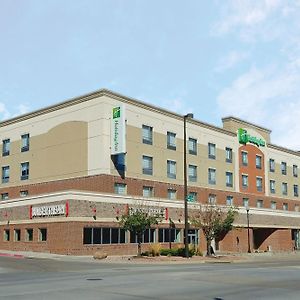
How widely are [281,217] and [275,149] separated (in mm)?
12910

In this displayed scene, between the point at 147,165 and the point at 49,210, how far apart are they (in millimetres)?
13936

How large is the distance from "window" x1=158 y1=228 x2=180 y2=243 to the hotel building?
3.9 inches

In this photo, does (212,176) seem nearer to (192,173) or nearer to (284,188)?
(192,173)

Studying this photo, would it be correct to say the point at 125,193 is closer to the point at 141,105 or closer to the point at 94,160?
the point at 94,160

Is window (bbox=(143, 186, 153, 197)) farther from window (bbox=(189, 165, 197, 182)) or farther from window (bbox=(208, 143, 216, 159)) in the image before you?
window (bbox=(208, 143, 216, 159))

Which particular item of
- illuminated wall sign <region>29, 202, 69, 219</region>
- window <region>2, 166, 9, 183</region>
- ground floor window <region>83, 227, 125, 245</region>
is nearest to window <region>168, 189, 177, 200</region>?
ground floor window <region>83, 227, 125, 245</region>

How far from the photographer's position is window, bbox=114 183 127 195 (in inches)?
1992

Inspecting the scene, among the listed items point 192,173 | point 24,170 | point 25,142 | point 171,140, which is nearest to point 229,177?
point 192,173

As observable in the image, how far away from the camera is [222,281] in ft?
63.5

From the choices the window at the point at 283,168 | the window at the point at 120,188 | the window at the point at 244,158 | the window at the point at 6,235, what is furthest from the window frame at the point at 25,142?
the window at the point at 283,168

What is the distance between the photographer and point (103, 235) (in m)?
45.0

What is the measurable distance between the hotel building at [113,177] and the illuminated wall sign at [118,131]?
10 cm

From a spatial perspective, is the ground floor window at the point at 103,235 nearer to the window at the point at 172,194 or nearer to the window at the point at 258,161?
the window at the point at 172,194

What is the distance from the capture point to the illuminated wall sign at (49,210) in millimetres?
42656
